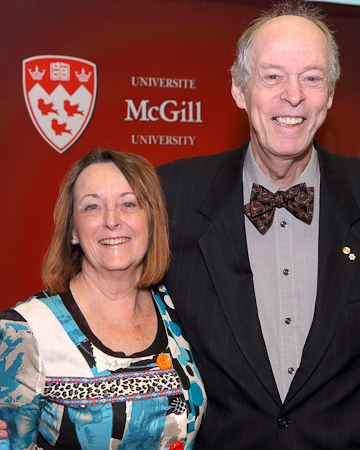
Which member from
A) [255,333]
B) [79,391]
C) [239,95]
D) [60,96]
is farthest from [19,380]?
[60,96]

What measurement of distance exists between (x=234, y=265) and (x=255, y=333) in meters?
0.27

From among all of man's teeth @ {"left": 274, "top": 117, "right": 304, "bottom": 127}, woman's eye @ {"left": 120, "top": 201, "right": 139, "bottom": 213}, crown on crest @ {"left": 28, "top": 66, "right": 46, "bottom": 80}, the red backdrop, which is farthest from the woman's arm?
crown on crest @ {"left": 28, "top": 66, "right": 46, "bottom": 80}

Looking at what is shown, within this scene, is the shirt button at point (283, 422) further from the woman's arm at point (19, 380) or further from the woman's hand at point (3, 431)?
the woman's hand at point (3, 431)

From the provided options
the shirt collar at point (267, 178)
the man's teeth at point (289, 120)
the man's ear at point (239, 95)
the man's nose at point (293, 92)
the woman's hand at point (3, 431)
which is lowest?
the woman's hand at point (3, 431)

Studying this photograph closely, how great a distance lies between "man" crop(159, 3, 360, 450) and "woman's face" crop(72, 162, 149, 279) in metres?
0.22

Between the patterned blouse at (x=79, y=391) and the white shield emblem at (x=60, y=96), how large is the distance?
2.00 meters

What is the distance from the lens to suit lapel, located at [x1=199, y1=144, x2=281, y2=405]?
1.94 meters

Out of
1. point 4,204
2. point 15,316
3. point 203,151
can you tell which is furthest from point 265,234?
point 4,204

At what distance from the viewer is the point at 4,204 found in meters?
3.63

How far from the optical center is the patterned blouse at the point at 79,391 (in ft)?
5.90

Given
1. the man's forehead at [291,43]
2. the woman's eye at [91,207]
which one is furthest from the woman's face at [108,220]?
the man's forehead at [291,43]

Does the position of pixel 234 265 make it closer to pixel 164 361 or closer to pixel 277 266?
pixel 277 266

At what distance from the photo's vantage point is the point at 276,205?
83.5 inches

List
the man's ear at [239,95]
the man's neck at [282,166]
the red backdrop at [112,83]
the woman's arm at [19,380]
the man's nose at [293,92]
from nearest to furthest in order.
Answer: the woman's arm at [19,380] < the man's nose at [293,92] < the man's neck at [282,166] < the man's ear at [239,95] < the red backdrop at [112,83]
